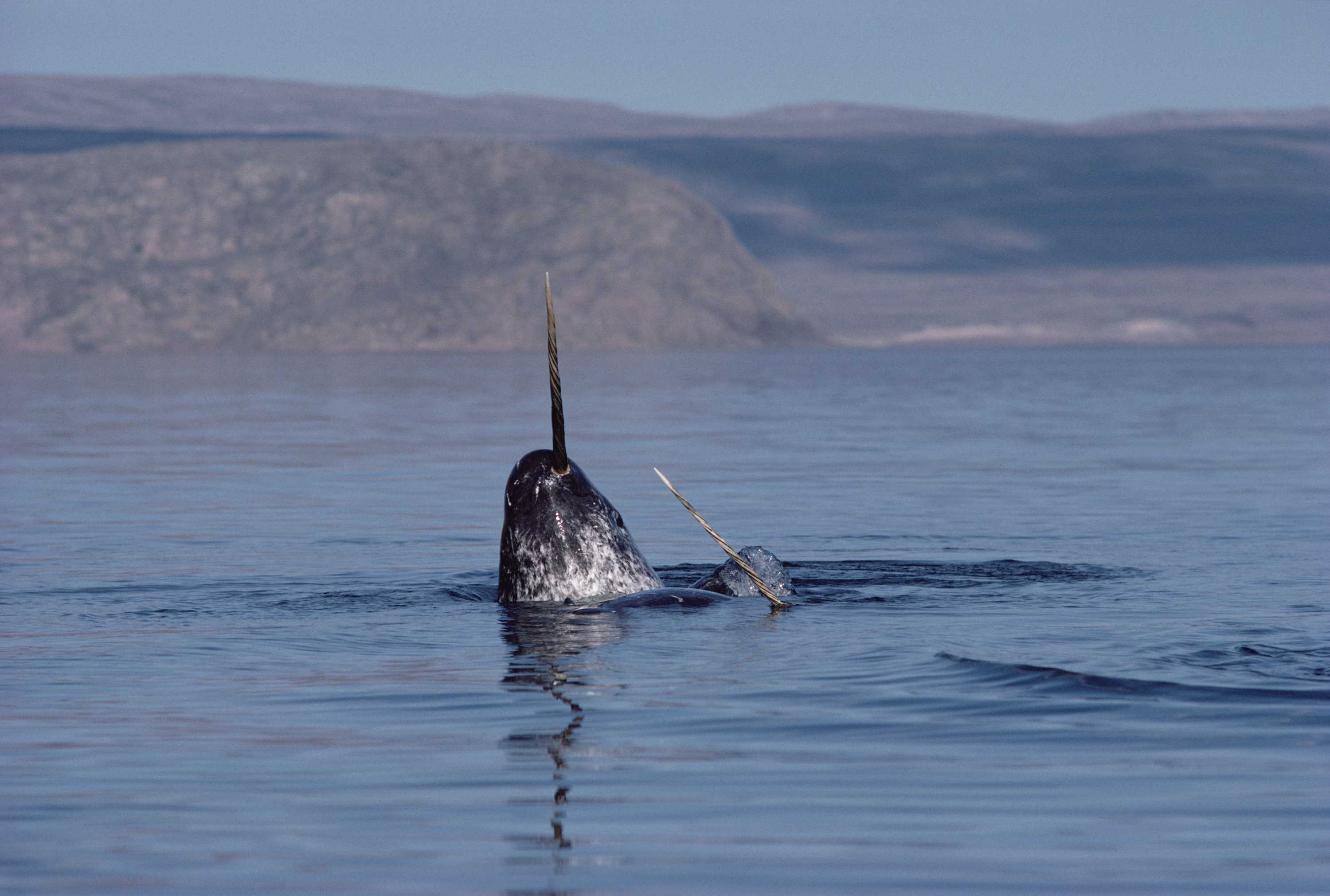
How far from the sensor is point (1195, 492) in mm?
26875

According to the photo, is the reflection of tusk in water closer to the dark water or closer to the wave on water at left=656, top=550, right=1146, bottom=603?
the dark water

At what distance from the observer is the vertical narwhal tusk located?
10266 mm

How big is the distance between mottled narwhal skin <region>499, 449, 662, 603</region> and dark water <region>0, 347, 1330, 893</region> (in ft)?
1.12

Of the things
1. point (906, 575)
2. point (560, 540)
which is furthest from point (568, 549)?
point (906, 575)

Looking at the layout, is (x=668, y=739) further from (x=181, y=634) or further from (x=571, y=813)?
(x=181, y=634)

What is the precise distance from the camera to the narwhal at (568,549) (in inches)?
545

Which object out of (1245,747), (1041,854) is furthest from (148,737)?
(1245,747)

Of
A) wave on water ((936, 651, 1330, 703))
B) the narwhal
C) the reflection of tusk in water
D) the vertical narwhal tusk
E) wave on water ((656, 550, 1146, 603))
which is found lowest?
wave on water ((656, 550, 1146, 603))

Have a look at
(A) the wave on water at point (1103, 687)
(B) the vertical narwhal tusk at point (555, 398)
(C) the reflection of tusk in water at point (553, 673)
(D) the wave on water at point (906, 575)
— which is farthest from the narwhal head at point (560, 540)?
(A) the wave on water at point (1103, 687)

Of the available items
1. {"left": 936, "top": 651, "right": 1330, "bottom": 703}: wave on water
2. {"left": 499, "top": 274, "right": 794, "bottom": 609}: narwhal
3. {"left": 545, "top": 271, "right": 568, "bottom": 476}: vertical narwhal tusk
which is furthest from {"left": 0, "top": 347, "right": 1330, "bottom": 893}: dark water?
{"left": 545, "top": 271, "right": 568, "bottom": 476}: vertical narwhal tusk

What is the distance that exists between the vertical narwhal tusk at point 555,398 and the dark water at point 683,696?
1.22 meters

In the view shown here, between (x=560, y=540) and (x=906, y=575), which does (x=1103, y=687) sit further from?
(x=906, y=575)

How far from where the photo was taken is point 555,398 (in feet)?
36.3

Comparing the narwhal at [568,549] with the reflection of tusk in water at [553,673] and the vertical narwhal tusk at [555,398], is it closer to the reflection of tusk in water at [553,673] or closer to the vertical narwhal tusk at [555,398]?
the vertical narwhal tusk at [555,398]
